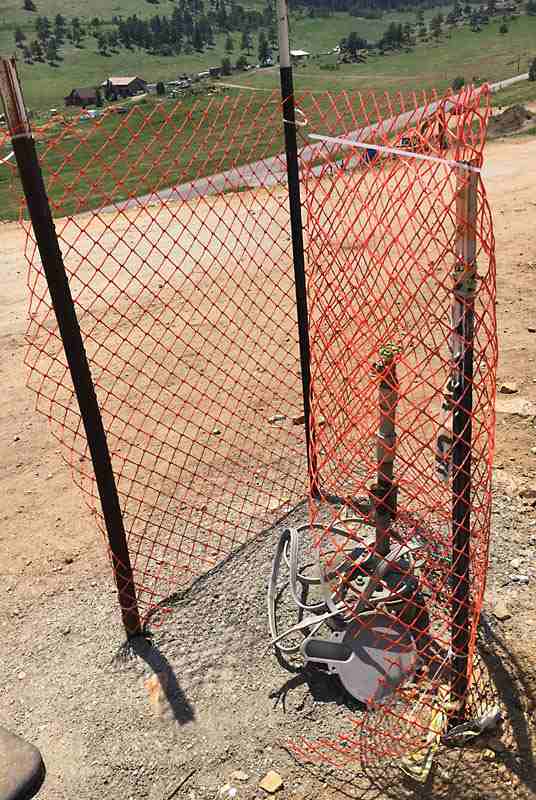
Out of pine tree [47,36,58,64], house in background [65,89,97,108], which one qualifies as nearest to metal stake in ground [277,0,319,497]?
house in background [65,89,97,108]

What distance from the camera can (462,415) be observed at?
251 centimetres

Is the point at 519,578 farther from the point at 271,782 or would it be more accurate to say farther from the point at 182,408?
the point at 182,408

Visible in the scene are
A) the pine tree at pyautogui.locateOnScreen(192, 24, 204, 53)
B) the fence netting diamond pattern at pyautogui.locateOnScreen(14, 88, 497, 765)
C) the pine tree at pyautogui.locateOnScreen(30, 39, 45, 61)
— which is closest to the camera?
the fence netting diamond pattern at pyautogui.locateOnScreen(14, 88, 497, 765)

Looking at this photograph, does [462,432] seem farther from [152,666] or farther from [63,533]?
[63,533]

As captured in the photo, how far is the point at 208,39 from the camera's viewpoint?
277 ft

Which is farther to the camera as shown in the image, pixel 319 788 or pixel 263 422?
pixel 263 422

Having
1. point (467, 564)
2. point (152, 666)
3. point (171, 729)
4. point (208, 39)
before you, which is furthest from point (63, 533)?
point (208, 39)

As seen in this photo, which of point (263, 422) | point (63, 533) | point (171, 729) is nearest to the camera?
point (171, 729)

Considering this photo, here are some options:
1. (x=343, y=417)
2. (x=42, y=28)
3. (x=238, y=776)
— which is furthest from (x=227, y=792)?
(x=42, y=28)

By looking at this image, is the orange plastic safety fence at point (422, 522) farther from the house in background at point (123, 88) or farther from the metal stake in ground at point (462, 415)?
the house in background at point (123, 88)

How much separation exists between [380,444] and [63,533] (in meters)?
2.43

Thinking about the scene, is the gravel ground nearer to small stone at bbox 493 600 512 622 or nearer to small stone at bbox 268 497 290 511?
small stone at bbox 493 600 512 622

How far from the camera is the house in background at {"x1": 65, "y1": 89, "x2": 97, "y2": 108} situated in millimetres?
46562

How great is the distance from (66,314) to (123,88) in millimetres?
56091
